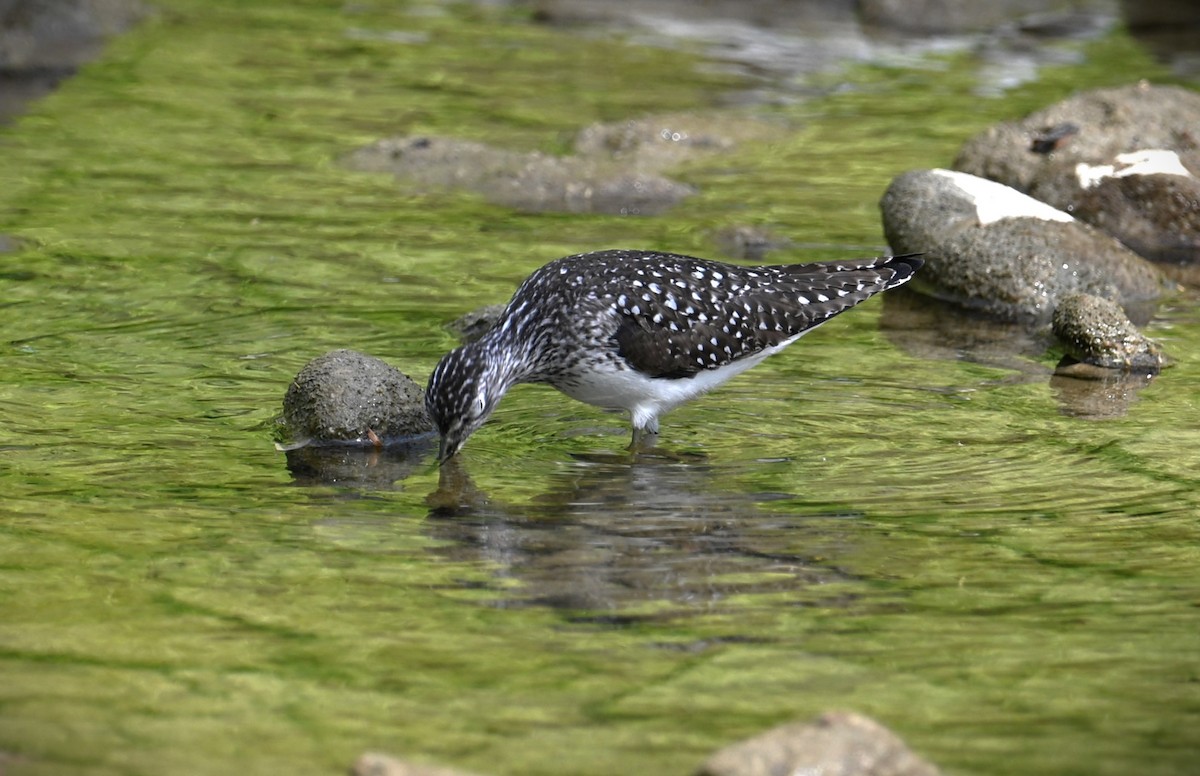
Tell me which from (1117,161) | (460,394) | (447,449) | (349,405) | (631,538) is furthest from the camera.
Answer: (1117,161)

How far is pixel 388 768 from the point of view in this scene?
16.9 feet

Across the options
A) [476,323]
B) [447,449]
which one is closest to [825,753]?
[447,449]

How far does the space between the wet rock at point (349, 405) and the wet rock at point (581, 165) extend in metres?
5.39

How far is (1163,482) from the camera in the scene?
8.87 meters

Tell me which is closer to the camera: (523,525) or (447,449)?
(523,525)

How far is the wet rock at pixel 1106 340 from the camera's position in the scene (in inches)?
438

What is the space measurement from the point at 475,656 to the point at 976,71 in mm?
15368

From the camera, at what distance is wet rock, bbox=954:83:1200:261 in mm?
14375

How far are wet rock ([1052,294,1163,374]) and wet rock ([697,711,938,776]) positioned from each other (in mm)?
6287

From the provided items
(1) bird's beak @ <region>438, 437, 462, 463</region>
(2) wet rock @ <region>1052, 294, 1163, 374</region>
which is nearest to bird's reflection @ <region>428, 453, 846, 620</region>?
(1) bird's beak @ <region>438, 437, 462, 463</region>

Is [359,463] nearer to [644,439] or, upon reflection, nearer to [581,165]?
[644,439]

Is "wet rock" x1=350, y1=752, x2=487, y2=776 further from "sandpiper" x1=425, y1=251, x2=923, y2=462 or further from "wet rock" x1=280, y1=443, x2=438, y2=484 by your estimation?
"wet rock" x1=280, y1=443, x2=438, y2=484

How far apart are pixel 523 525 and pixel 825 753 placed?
330 cm

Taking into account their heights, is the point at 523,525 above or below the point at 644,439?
below
